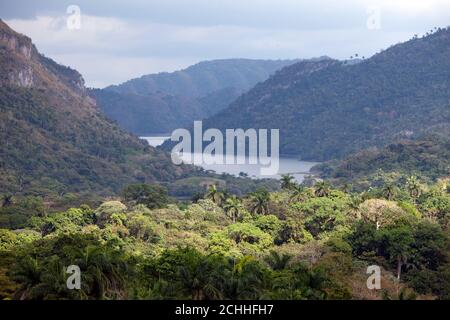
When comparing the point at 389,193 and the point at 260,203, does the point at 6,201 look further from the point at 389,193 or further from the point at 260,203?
the point at 389,193

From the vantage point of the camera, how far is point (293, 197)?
340ft

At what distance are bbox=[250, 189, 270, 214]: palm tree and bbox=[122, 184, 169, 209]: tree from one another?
648 inches

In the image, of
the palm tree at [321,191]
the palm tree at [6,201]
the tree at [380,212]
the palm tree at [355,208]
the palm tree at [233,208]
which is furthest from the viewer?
the palm tree at [6,201]

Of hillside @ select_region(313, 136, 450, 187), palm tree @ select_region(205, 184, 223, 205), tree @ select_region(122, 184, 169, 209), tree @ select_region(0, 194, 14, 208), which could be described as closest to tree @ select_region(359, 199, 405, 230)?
palm tree @ select_region(205, 184, 223, 205)

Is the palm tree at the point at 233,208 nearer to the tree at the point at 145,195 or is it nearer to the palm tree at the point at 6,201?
the tree at the point at 145,195

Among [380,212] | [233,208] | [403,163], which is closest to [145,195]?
[233,208]

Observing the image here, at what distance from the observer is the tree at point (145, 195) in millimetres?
112000

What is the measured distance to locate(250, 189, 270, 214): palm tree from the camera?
9650 cm

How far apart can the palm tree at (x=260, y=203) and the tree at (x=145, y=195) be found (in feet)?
54.0

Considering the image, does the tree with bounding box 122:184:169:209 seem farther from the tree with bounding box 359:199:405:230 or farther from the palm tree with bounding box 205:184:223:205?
the tree with bounding box 359:199:405:230

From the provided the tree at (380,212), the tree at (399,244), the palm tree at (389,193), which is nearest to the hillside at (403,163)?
the palm tree at (389,193)

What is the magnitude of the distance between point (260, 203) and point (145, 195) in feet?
75.9

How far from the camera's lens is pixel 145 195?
114688mm
